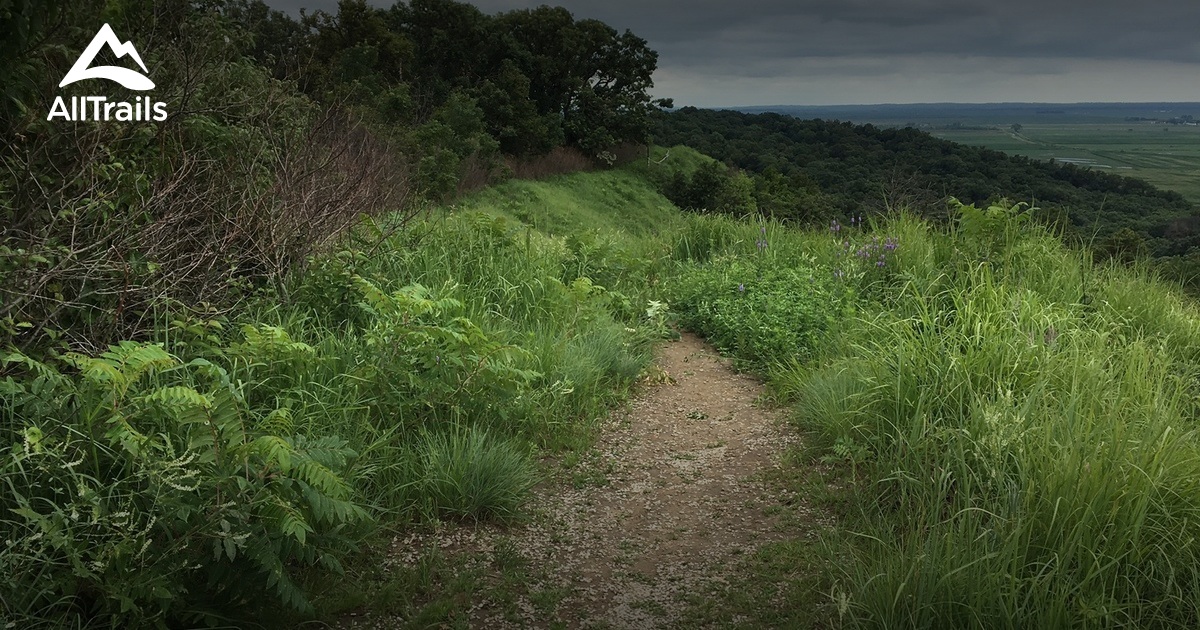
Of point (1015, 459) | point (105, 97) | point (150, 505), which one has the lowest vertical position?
point (150, 505)

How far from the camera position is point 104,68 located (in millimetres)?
4703

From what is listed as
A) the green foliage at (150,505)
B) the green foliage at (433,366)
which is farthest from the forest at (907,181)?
the green foliage at (150,505)

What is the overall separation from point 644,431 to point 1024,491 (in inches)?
99.5

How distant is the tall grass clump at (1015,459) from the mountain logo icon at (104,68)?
15.3 feet

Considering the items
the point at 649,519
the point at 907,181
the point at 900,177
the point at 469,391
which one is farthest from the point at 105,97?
the point at 900,177

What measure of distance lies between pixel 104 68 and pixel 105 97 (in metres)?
0.17

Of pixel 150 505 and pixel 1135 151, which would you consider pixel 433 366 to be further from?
pixel 1135 151

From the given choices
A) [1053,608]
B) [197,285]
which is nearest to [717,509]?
[1053,608]

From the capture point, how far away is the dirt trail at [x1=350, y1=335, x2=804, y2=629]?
3381 millimetres

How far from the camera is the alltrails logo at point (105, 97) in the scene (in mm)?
4605

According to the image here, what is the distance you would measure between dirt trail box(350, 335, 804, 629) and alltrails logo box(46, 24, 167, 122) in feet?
10.3

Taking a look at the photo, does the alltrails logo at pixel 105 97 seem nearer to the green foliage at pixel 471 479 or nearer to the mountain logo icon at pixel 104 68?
the mountain logo icon at pixel 104 68

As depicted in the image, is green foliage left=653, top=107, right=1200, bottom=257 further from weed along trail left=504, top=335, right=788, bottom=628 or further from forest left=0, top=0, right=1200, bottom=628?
weed along trail left=504, top=335, right=788, bottom=628

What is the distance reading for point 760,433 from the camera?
17.3 feet
